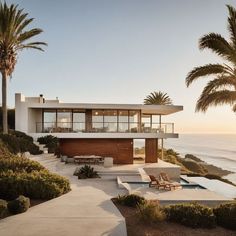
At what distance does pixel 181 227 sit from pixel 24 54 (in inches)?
882

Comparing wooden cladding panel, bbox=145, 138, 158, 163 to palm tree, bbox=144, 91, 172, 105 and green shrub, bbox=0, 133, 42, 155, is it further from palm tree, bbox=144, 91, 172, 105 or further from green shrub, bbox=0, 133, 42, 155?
palm tree, bbox=144, 91, 172, 105

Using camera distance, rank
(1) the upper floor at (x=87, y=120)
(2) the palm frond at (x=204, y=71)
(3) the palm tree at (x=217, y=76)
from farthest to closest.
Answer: (1) the upper floor at (x=87, y=120)
(2) the palm frond at (x=204, y=71)
(3) the palm tree at (x=217, y=76)

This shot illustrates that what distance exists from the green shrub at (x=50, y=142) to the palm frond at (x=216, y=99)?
50.1 feet

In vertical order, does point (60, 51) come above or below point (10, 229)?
above

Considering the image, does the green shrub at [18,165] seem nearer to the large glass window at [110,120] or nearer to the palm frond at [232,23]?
the palm frond at [232,23]

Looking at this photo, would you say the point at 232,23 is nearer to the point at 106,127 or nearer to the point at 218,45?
the point at 218,45

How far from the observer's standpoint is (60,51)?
29203 millimetres

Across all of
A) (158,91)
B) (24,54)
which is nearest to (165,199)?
(24,54)

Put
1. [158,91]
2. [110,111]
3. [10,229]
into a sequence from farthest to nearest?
[158,91] < [110,111] < [10,229]

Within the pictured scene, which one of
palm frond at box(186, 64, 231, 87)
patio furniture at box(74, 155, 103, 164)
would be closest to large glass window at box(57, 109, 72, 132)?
patio furniture at box(74, 155, 103, 164)

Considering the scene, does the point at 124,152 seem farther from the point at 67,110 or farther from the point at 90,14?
the point at 90,14

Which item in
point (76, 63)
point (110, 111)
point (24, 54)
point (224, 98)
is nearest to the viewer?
point (224, 98)

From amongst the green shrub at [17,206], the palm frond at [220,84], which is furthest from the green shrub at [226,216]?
the green shrub at [17,206]

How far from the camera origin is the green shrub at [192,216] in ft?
35.9
